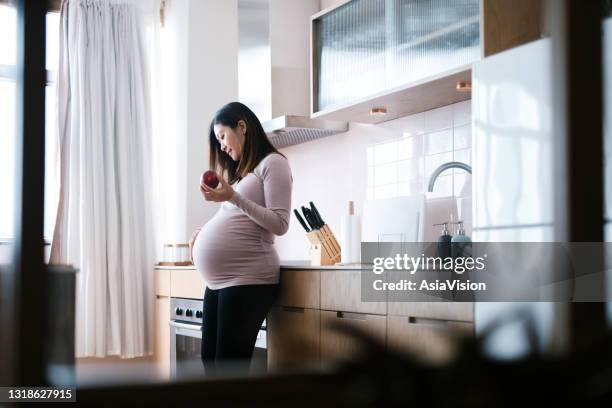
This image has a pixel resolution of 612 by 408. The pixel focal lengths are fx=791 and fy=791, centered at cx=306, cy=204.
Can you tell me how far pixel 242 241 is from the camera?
114 inches

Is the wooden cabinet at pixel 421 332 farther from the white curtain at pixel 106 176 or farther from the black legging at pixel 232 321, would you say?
the white curtain at pixel 106 176

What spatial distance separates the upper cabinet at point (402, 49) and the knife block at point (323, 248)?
566 mm

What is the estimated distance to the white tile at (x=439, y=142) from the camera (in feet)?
11.0

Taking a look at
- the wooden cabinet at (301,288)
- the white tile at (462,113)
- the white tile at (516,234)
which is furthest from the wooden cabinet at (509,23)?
the wooden cabinet at (301,288)

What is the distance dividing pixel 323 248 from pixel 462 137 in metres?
0.74

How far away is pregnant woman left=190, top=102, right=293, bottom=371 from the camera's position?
284cm

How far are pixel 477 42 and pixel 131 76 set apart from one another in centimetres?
242

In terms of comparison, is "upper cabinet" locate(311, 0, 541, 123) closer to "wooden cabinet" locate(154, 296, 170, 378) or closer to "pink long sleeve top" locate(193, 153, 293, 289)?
"pink long sleeve top" locate(193, 153, 293, 289)

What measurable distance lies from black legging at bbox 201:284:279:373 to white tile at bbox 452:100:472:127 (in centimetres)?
105

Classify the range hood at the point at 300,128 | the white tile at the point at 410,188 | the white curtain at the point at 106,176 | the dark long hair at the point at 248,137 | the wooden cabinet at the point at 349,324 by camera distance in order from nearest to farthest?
the wooden cabinet at the point at 349,324 → the dark long hair at the point at 248,137 → the white tile at the point at 410,188 → the range hood at the point at 300,128 → the white curtain at the point at 106,176

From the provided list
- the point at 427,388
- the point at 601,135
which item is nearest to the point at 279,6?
the point at 601,135

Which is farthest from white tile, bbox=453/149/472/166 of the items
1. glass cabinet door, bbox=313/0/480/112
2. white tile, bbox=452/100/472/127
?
glass cabinet door, bbox=313/0/480/112

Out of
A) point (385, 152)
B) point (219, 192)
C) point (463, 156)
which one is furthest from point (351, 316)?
point (385, 152)

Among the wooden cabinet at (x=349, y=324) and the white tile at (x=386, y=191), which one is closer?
the wooden cabinet at (x=349, y=324)
